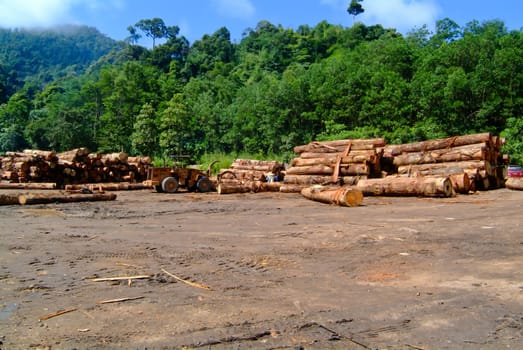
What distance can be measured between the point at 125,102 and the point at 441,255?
6648 cm

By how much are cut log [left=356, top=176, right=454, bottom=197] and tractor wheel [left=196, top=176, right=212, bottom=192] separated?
24.8ft

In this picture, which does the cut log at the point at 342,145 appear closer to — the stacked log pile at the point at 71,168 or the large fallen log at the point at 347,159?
the large fallen log at the point at 347,159

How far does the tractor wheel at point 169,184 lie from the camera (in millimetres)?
19844

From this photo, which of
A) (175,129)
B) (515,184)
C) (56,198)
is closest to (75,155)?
(56,198)

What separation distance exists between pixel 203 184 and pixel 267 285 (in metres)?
16.2

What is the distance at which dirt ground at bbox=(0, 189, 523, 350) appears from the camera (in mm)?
3469

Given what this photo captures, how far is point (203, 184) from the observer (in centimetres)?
2088

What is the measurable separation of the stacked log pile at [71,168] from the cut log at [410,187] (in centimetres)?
1646

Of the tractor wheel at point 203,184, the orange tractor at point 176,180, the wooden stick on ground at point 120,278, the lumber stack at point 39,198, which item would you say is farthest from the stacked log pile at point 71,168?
the wooden stick on ground at point 120,278

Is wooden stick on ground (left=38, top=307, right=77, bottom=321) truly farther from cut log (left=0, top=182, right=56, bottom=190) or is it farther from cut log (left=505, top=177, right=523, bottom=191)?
cut log (left=0, top=182, right=56, bottom=190)

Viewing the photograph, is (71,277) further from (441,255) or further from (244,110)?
(244,110)

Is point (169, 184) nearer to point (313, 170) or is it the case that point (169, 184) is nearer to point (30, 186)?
point (313, 170)

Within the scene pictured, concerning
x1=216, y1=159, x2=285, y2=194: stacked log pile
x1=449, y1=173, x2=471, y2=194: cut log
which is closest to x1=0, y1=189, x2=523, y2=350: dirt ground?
x1=449, y1=173, x2=471, y2=194: cut log

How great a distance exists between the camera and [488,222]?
9.52 meters
